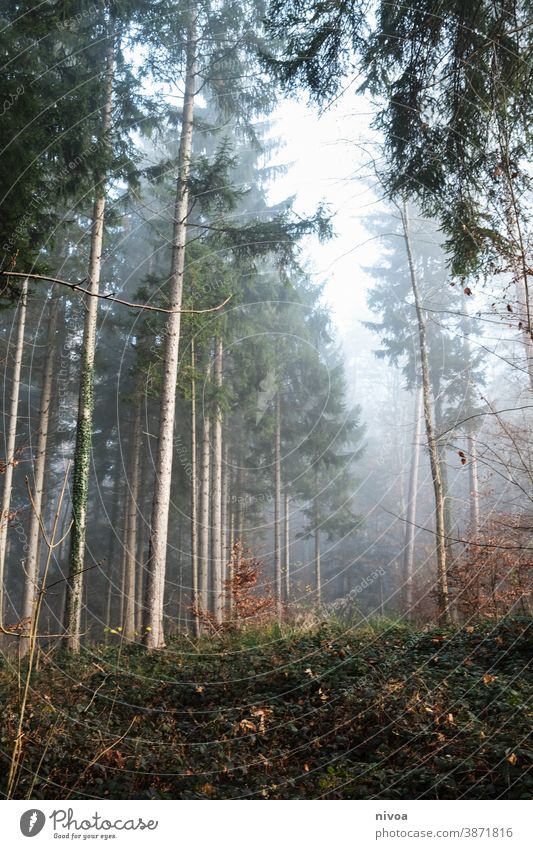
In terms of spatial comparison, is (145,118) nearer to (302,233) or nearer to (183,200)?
(183,200)

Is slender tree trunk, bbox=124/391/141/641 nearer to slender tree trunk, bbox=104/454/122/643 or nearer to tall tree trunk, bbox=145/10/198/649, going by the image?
slender tree trunk, bbox=104/454/122/643

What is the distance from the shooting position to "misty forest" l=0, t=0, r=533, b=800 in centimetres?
519

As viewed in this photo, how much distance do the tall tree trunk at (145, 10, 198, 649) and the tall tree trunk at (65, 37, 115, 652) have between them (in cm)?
117

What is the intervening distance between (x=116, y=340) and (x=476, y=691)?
54.7 ft

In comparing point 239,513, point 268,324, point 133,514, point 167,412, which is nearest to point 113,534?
point 239,513

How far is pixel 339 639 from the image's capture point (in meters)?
7.86

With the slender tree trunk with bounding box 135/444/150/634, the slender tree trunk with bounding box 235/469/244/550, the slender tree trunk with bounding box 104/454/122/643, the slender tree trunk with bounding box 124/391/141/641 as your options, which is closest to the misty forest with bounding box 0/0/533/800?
the slender tree trunk with bounding box 124/391/141/641

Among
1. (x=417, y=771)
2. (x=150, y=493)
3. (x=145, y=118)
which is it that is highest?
(x=145, y=118)

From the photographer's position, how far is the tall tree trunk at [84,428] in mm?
10094

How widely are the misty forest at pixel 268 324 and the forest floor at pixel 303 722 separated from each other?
0.10ft

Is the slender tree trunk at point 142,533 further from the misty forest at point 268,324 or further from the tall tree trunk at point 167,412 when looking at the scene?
the tall tree trunk at point 167,412

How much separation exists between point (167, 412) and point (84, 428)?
1.44 metres

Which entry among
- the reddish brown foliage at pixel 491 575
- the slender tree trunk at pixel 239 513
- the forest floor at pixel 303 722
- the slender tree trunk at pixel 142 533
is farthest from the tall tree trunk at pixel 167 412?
the slender tree trunk at pixel 239 513
